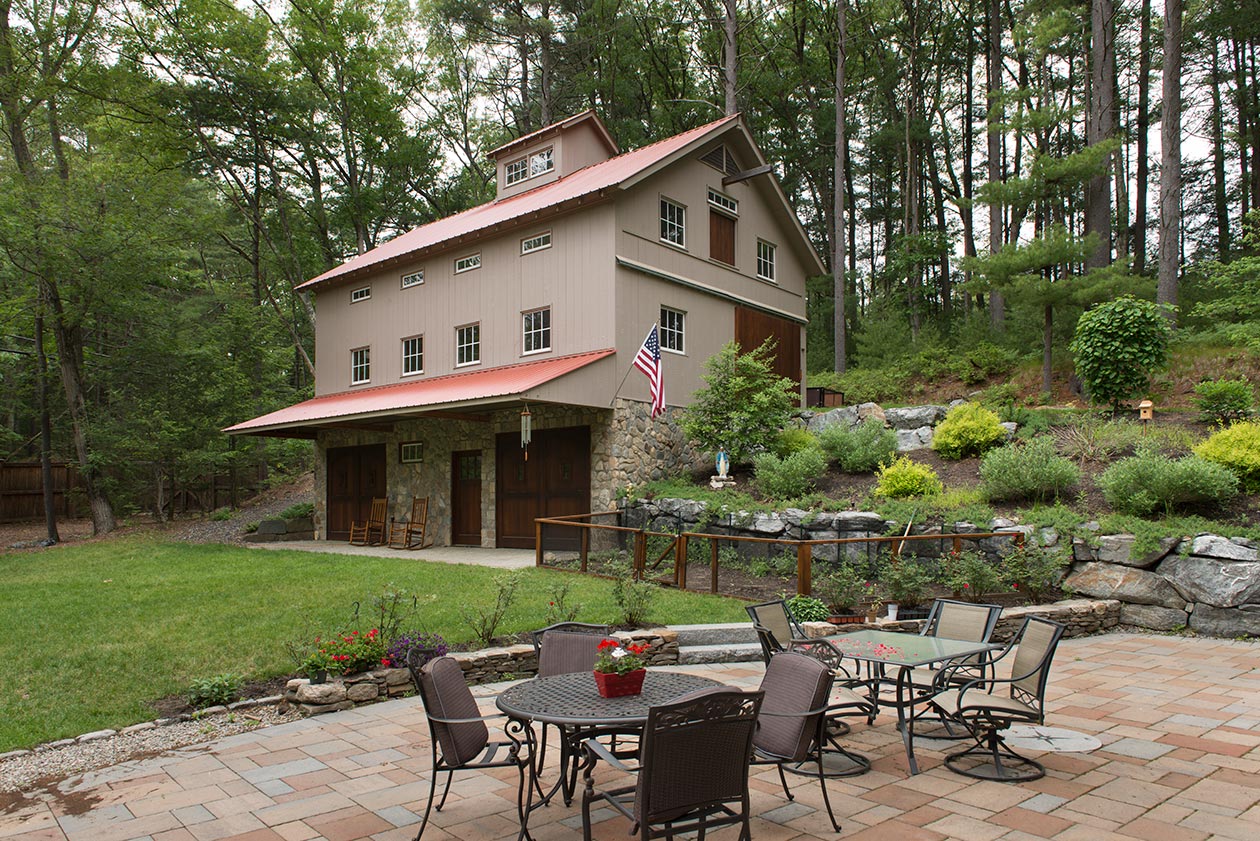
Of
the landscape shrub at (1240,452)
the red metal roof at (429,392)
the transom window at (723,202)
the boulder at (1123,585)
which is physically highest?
the transom window at (723,202)

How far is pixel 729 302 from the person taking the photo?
56.2 feet

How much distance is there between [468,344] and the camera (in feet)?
55.3

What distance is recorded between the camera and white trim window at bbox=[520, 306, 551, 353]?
15352mm

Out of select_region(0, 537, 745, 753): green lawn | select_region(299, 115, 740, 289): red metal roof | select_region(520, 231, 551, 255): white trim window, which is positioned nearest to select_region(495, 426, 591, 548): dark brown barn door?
select_region(0, 537, 745, 753): green lawn

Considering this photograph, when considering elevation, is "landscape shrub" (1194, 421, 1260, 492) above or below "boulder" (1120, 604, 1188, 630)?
above

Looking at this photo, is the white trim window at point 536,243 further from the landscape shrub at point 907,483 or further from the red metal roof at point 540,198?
the landscape shrub at point 907,483

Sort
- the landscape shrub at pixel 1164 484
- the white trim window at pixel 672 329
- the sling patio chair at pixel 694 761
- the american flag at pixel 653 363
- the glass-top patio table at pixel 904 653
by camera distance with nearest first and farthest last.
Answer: the sling patio chair at pixel 694 761, the glass-top patio table at pixel 904 653, the landscape shrub at pixel 1164 484, the american flag at pixel 653 363, the white trim window at pixel 672 329

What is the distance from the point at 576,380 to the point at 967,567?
701cm

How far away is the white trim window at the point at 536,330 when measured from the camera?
15.4 m

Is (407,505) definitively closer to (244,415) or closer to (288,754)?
(244,415)

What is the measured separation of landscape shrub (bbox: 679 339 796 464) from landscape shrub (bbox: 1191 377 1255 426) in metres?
6.27

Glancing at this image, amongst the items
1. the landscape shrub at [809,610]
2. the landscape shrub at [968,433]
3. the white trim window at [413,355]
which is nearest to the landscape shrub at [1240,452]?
the landscape shrub at [968,433]

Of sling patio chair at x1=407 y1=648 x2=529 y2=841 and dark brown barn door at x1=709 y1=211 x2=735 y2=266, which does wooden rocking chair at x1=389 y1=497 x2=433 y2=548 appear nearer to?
dark brown barn door at x1=709 y1=211 x2=735 y2=266

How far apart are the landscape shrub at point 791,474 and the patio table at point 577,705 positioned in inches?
322
